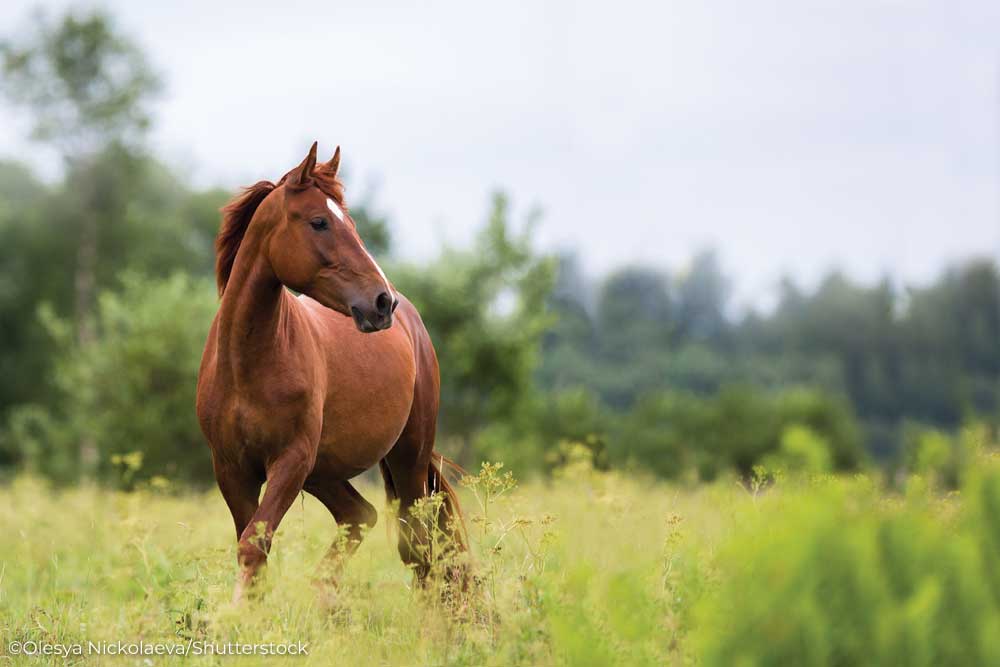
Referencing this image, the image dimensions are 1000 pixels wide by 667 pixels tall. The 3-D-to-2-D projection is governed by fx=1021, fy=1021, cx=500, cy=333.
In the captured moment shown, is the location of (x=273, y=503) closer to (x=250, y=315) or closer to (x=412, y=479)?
(x=250, y=315)

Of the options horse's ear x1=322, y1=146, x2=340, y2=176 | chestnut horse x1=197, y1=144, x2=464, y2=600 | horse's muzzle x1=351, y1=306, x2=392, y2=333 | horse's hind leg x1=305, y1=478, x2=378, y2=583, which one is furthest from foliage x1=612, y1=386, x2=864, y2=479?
horse's muzzle x1=351, y1=306, x2=392, y2=333

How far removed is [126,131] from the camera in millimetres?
32594

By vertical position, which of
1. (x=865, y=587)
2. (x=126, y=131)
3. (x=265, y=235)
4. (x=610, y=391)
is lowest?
(x=610, y=391)

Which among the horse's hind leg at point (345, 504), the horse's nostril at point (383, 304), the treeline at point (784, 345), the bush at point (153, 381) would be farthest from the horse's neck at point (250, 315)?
the treeline at point (784, 345)

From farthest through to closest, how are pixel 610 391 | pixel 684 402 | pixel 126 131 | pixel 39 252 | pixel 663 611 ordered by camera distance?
pixel 610 391 → pixel 684 402 → pixel 39 252 → pixel 126 131 → pixel 663 611

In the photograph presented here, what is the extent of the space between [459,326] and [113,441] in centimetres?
790

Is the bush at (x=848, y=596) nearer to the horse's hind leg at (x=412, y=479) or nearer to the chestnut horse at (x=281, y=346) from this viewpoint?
the chestnut horse at (x=281, y=346)

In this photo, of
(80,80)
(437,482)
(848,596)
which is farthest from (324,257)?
(80,80)

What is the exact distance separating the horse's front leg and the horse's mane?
1002mm

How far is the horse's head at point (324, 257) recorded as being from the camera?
4891 mm

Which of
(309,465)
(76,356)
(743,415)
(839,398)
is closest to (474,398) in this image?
(76,356)

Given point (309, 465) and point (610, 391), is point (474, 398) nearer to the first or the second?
point (309, 465)

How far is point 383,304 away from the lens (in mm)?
4883

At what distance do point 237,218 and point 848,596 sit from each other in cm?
380
